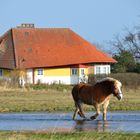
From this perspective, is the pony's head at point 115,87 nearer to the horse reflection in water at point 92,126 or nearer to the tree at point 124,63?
the horse reflection in water at point 92,126

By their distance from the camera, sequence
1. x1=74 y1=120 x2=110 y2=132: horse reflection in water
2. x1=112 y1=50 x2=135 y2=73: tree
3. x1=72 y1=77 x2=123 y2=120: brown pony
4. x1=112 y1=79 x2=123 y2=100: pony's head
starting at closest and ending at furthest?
x1=74 y1=120 x2=110 y2=132: horse reflection in water
x1=112 y1=79 x2=123 y2=100: pony's head
x1=72 y1=77 x2=123 y2=120: brown pony
x1=112 y1=50 x2=135 y2=73: tree

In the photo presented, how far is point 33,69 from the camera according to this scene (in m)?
83.2

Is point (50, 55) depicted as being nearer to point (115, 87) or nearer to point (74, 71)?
point (74, 71)

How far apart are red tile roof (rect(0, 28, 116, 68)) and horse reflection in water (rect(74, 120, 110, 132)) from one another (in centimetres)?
6006

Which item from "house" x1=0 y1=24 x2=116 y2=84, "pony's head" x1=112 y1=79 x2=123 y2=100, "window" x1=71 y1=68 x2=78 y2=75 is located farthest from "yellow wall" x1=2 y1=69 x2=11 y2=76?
"pony's head" x1=112 y1=79 x2=123 y2=100

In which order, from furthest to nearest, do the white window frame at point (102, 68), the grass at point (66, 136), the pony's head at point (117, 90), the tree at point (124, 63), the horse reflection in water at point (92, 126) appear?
the white window frame at point (102, 68) → the tree at point (124, 63) → the pony's head at point (117, 90) → the horse reflection in water at point (92, 126) → the grass at point (66, 136)

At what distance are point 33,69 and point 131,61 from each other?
12.0 m

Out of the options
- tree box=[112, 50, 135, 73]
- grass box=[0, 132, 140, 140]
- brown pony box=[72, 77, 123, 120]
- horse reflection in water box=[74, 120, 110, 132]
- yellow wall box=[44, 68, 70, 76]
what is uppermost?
tree box=[112, 50, 135, 73]

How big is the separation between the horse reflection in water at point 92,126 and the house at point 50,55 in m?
59.0

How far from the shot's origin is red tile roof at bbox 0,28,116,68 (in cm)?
8431

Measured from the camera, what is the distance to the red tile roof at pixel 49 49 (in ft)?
277

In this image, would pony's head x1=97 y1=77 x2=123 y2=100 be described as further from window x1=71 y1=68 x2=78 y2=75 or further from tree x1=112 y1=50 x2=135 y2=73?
window x1=71 y1=68 x2=78 y2=75

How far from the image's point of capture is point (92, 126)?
20891 millimetres

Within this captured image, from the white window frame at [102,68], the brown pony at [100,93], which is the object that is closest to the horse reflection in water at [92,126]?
the brown pony at [100,93]
